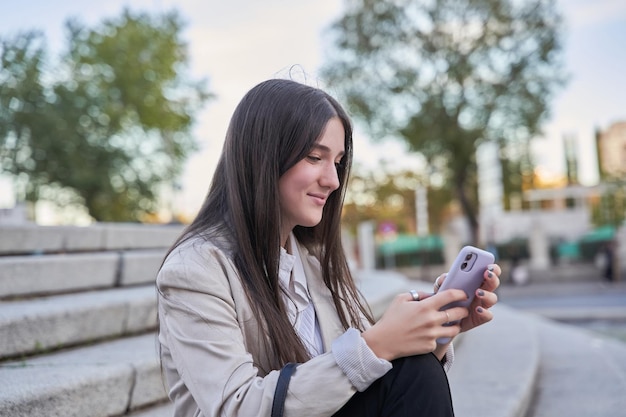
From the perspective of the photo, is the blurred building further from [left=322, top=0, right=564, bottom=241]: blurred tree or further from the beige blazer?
the beige blazer

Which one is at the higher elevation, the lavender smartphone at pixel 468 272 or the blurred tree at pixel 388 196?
the blurred tree at pixel 388 196

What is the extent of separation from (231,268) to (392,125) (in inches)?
1038

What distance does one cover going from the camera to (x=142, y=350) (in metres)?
3.25

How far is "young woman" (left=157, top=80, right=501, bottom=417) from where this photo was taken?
1.55 m

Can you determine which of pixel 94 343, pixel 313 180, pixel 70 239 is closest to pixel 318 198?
pixel 313 180

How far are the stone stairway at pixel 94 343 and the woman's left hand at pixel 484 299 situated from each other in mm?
1467

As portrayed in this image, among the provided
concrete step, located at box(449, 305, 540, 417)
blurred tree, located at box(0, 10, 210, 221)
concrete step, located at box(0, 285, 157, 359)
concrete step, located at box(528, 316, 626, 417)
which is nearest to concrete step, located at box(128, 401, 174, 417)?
concrete step, located at box(0, 285, 157, 359)

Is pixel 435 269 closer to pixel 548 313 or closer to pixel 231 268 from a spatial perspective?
pixel 548 313

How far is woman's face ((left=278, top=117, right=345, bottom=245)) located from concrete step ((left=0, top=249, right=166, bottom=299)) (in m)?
2.46

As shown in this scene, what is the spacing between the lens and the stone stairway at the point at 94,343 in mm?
2527

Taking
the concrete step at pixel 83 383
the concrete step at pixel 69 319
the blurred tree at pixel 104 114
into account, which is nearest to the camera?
the concrete step at pixel 83 383

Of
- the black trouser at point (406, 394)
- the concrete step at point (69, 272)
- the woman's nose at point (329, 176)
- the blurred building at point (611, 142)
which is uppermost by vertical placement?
Result: the blurred building at point (611, 142)

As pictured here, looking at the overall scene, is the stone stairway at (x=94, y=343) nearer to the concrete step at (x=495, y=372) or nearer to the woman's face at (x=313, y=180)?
the concrete step at (x=495, y=372)

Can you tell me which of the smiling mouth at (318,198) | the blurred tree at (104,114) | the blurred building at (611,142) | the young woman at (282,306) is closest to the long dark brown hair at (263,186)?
the young woman at (282,306)
